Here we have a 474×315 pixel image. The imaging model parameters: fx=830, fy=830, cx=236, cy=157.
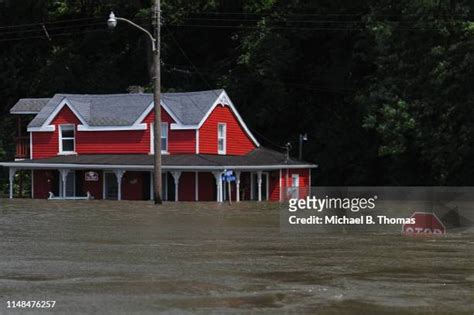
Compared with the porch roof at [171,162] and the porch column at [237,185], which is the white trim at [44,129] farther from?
the porch column at [237,185]

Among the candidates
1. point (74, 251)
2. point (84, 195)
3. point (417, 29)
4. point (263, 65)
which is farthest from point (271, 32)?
point (74, 251)

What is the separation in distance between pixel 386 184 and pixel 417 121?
27.9 ft

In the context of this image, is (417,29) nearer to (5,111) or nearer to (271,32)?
(271,32)

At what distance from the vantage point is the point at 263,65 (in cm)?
5588

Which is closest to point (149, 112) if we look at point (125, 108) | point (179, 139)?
point (179, 139)

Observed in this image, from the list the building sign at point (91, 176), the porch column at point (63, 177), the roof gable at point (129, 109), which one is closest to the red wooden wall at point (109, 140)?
the roof gable at point (129, 109)

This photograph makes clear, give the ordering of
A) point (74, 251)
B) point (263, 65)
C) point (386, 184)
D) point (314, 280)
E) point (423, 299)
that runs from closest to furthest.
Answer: point (423, 299) < point (314, 280) < point (74, 251) < point (386, 184) < point (263, 65)

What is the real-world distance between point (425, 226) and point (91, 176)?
2890 centimetres

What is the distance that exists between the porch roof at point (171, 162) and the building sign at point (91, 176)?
2.91 ft

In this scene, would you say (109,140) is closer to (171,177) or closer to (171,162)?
(171,177)

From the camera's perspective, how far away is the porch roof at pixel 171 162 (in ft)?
142

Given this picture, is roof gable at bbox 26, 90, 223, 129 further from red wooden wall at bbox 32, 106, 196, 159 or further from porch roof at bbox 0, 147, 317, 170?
porch roof at bbox 0, 147, 317, 170

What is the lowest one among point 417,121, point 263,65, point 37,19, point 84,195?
point 84,195

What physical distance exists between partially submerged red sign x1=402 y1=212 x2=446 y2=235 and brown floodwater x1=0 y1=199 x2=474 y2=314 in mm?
450
